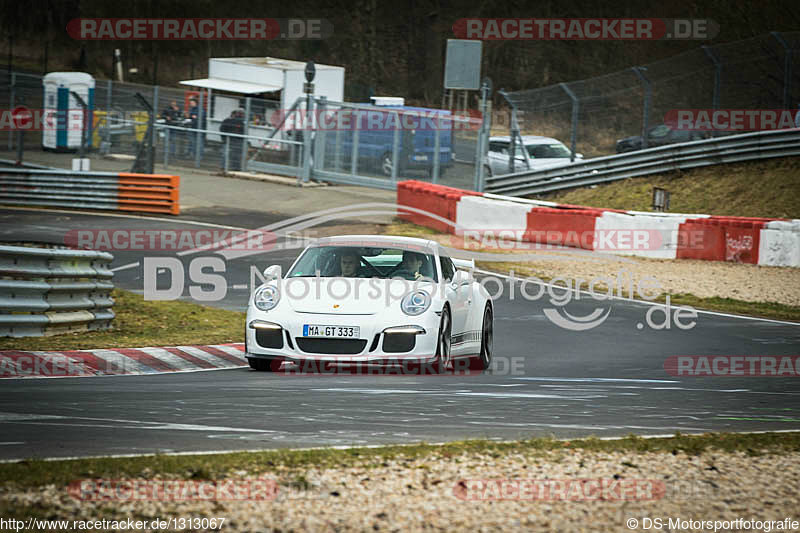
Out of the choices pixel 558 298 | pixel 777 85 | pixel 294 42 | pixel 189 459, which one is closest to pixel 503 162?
pixel 777 85

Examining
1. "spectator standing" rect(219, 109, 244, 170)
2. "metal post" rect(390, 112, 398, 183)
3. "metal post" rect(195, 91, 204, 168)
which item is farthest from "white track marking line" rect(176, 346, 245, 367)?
"metal post" rect(195, 91, 204, 168)

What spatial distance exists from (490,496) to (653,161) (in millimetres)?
23224

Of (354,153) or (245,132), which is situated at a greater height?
(245,132)

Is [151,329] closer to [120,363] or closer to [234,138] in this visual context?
[120,363]

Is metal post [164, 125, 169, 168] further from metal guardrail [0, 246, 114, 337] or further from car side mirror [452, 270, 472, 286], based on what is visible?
car side mirror [452, 270, 472, 286]

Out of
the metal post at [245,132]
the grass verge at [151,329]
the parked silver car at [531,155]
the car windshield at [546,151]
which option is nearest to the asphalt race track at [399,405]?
the grass verge at [151,329]

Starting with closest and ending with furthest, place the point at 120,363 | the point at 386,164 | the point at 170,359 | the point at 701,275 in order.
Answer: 1. the point at 120,363
2. the point at 170,359
3. the point at 701,275
4. the point at 386,164

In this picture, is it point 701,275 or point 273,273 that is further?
point 701,275

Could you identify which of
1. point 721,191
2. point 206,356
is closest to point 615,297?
point 206,356

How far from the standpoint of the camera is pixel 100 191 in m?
24.8

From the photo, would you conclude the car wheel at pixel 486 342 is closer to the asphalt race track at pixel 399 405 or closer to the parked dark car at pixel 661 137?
the asphalt race track at pixel 399 405

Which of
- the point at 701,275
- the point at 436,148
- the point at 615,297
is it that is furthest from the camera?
the point at 436,148

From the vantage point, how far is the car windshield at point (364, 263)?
9.87 metres

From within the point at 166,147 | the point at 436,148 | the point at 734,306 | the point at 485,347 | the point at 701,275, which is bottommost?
the point at 485,347
